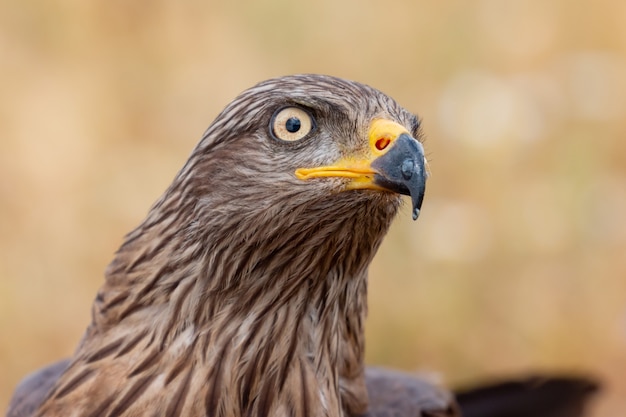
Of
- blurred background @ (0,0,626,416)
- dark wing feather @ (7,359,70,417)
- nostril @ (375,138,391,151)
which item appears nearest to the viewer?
nostril @ (375,138,391,151)

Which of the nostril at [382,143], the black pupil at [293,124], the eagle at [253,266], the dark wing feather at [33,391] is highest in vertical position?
the black pupil at [293,124]

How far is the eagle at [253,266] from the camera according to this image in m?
2.69

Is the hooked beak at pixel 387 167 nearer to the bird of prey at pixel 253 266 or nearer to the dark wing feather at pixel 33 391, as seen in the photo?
the bird of prey at pixel 253 266

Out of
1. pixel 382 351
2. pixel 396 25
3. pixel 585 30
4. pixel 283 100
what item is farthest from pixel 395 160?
pixel 585 30

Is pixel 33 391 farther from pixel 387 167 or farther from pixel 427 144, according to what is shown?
pixel 427 144

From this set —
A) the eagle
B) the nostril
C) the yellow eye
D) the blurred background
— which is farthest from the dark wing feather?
the blurred background

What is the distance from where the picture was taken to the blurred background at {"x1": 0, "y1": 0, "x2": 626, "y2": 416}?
6.02m

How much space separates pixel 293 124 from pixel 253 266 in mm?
406

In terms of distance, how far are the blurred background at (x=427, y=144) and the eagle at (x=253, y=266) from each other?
2.88 meters

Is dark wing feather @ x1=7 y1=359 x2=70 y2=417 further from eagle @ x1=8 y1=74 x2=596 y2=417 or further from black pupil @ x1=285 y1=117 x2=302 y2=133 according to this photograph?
black pupil @ x1=285 y1=117 x2=302 y2=133

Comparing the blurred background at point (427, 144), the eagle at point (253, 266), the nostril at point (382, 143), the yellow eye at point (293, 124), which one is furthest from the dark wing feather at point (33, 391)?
the blurred background at point (427, 144)

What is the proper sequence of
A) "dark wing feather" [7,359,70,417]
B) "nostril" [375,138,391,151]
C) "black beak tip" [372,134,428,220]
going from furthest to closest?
"dark wing feather" [7,359,70,417] < "nostril" [375,138,391,151] < "black beak tip" [372,134,428,220]

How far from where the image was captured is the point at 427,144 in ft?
19.6


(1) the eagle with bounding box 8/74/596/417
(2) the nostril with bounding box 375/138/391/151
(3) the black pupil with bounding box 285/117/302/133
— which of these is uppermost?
(3) the black pupil with bounding box 285/117/302/133
